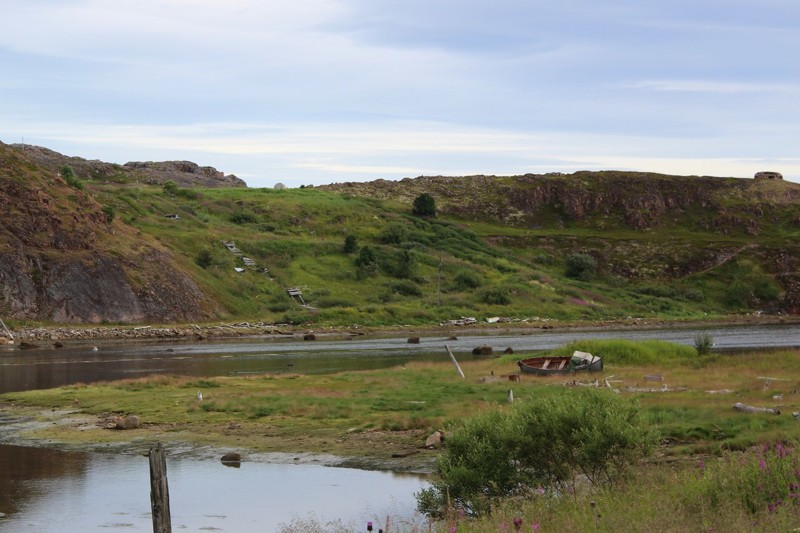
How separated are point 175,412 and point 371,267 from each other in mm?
94489

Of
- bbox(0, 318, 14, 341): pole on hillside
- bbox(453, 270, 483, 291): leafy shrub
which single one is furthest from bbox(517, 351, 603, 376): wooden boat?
bbox(453, 270, 483, 291): leafy shrub

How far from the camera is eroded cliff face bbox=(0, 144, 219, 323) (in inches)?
3907

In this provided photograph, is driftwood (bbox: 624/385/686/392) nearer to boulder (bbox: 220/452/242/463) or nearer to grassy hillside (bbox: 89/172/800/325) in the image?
boulder (bbox: 220/452/242/463)

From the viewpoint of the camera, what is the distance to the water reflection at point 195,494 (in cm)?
2308

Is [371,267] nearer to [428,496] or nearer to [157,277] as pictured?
[157,277]

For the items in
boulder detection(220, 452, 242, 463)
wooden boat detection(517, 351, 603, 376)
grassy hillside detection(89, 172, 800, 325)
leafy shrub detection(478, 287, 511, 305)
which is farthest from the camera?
leafy shrub detection(478, 287, 511, 305)

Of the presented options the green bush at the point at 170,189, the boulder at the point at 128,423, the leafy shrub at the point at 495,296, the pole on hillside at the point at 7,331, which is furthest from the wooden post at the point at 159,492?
the green bush at the point at 170,189

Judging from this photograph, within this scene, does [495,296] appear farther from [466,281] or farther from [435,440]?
[435,440]

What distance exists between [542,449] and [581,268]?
139308 millimetres

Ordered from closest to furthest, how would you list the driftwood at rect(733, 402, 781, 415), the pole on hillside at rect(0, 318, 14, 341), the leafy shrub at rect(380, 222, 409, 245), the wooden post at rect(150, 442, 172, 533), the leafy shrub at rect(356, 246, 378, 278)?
the wooden post at rect(150, 442, 172, 533) → the driftwood at rect(733, 402, 781, 415) → the pole on hillside at rect(0, 318, 14, 341) → the leafy shrub at rect(356, 246, 378, 278) → the leafy shrub at rect(380, 222, 409, 245)

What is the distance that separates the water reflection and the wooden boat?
19074 millimetres

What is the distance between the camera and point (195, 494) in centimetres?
2608

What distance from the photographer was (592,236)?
182750 mm

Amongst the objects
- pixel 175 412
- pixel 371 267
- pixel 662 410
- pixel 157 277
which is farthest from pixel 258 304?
pixel 662 410
